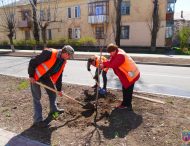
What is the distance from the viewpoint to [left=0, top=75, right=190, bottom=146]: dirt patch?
4215mm

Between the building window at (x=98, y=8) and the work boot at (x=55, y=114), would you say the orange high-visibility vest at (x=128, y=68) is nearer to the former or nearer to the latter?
the work boot at (x=55, y=114)

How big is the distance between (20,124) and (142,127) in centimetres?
236

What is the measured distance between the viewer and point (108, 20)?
30.1 metres

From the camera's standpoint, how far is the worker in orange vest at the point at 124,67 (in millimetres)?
5246

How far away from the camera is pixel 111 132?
4.48m

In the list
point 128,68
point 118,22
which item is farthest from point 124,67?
point 118,22

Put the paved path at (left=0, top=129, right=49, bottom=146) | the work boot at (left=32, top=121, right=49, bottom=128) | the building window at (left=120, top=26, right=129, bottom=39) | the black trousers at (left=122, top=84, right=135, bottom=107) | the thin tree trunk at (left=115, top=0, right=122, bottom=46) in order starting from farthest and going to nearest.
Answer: the building window at (left=120, top=26, right=129, bottom=39) < the thin tree trunk at (left=115, top=0, right=122, bottom=46) < the black trousers at (left=122, top=84, right=135, bottom=107) < the work boot at (left=32, top=121, right=49, bottom=128) < the paved path at (left=0, top=129, right=49, bottom=146)

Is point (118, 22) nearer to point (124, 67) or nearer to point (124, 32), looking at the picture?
point (124, 32)

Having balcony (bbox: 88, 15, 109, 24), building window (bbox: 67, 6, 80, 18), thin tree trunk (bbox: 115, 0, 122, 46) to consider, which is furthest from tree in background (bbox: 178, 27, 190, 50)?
building window (bbox: 67, 6, 80, 18)

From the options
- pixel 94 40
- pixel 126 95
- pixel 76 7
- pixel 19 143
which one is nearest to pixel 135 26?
pixel 94 40

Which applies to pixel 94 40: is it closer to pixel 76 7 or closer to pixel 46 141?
pixel 76 7

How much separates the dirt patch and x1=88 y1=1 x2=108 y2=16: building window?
2512 centimetres

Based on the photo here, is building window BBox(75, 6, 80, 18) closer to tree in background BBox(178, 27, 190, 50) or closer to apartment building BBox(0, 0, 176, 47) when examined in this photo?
apartment building BBox(0, 0, 176, 47)

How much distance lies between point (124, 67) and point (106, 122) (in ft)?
4.04
